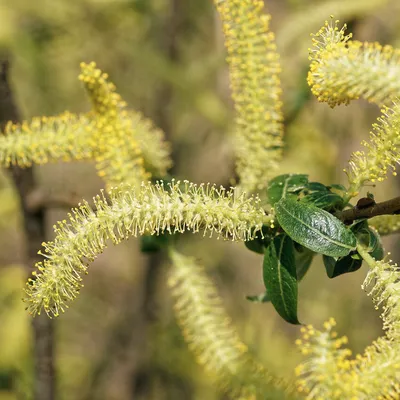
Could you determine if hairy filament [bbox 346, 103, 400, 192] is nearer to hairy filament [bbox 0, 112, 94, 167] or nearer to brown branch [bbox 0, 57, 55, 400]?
hairy filament [bbox 0, 112, 94, 167]

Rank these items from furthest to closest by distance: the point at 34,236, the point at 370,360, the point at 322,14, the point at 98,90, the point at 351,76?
1. the point at 322,14
2. the point at 34,236
3. the point at 98,90
4. the point at 370,360
5. the point at 351,76

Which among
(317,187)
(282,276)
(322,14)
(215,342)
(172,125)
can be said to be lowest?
(215,342)

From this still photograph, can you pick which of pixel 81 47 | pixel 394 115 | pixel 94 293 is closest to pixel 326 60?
pixel 394 115

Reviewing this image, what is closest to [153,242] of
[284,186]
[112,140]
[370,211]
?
[112,140]

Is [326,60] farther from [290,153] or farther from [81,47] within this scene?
[81,47]

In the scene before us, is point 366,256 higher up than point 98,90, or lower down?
lower down

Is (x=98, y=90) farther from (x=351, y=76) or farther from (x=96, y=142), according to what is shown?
(x=351, y=76)

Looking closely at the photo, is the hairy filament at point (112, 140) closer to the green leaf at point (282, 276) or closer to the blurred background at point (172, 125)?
the green leaf at point (282, 276)
